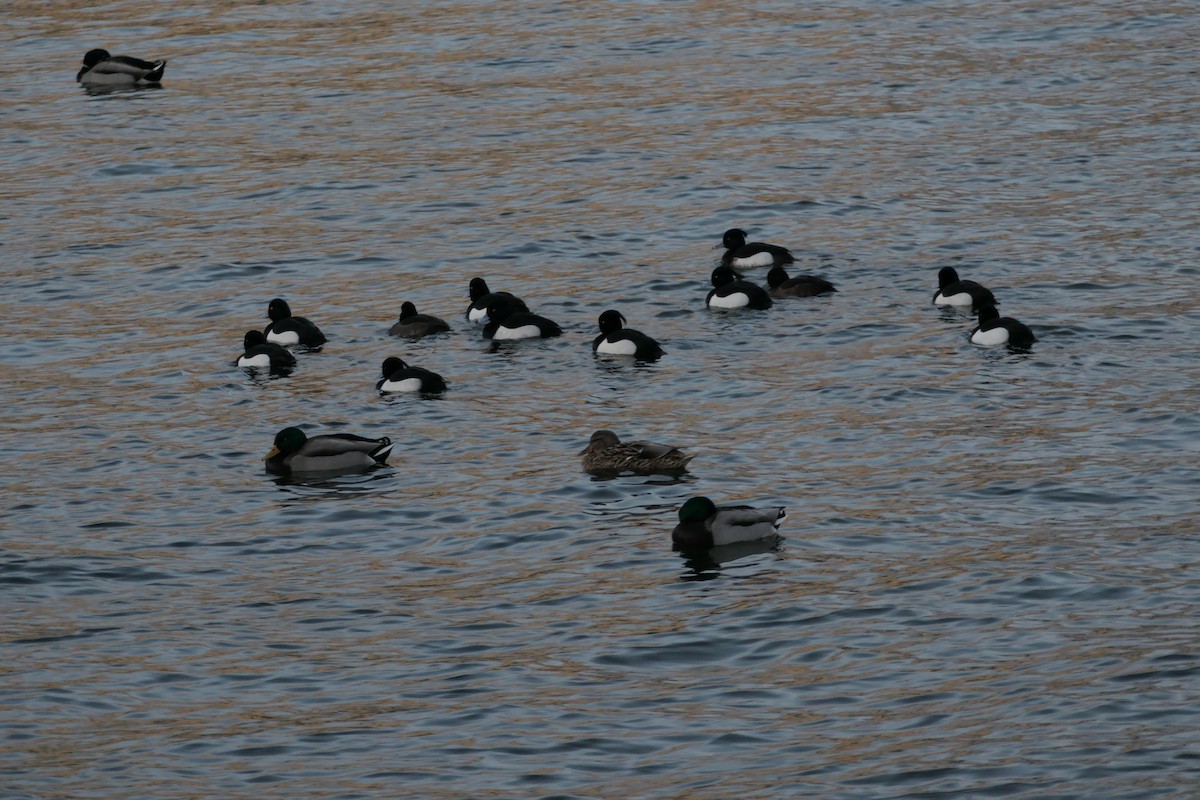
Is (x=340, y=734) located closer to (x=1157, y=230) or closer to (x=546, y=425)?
(x=546, y=425)

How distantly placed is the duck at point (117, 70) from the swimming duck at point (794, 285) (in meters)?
18.0

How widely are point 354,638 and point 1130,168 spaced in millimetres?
17921

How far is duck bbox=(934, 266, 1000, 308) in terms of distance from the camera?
2248 cm

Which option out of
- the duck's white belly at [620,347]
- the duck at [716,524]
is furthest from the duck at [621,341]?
the duck at [716,524]

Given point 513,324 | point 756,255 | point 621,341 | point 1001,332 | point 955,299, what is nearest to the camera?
point 1001,332

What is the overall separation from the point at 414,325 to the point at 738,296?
3996 mm

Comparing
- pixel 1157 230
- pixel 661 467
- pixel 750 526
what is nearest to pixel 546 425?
pixel 661 467

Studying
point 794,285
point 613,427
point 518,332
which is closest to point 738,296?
point 794,285

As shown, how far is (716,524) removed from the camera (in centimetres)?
1627

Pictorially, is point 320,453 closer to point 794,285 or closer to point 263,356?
point 263,356

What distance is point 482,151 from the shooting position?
32094 millimetres

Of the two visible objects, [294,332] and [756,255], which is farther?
[756,255]

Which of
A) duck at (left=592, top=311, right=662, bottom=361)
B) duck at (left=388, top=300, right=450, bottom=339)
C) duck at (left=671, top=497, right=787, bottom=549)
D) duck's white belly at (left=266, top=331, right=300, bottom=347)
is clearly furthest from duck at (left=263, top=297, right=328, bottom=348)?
duck at (left=671, top=497, right=787, bottom=549)

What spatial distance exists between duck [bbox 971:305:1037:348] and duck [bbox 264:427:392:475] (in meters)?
7.10
